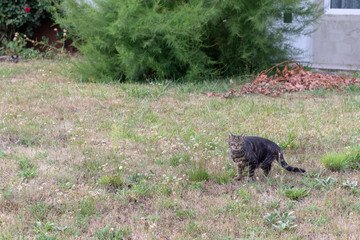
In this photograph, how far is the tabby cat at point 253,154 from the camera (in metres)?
3.72

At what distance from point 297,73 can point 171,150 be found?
172 inches

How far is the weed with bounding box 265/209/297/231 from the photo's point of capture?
297 centimetres

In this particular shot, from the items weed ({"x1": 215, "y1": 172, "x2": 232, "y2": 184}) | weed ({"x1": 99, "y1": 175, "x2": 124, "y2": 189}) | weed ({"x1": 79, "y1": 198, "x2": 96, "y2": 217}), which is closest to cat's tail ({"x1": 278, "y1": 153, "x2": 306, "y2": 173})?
weed ({"x1": 215, "y1": 172, "x2": 232, "y2": 184})

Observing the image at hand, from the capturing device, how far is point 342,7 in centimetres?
982

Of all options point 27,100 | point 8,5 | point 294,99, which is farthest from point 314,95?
point 8,5

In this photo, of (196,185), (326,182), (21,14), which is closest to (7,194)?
(196,185)

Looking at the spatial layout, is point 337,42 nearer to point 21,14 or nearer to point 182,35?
point 182,35

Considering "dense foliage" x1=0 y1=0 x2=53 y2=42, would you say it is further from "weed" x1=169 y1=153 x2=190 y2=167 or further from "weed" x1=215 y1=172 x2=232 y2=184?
"weed" x1=215 y1=172 x2=232 y2=184

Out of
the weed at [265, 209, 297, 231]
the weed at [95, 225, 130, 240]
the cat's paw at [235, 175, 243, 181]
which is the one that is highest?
the weed at [95, 225, 130, 240]

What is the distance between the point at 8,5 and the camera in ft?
35.7

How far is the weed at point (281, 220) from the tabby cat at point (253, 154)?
69 centimetres

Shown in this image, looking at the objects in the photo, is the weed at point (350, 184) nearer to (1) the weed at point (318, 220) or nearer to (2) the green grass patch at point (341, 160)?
(2) the green grass patch at point (341, 160)

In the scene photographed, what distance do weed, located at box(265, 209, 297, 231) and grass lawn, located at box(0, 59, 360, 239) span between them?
0.01 m

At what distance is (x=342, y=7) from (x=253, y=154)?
24.4ft
